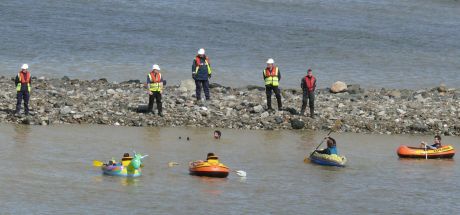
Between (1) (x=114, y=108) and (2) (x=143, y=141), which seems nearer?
(2) (x=143, y=141)

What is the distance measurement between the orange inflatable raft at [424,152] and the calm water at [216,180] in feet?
0.59

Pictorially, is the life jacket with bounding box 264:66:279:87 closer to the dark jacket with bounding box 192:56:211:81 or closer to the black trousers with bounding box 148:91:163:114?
the dark jacket with bounding box 192:56:211:81

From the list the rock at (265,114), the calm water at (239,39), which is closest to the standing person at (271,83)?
the rock at (265,114)

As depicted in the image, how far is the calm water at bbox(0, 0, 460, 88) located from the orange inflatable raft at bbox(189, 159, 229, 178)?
16915mm

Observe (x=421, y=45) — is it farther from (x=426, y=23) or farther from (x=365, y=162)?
(x=365, y=162)

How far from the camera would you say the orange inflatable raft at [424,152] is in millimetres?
26500

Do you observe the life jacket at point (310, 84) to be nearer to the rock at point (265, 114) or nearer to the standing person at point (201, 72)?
the rock at point (265, 114)

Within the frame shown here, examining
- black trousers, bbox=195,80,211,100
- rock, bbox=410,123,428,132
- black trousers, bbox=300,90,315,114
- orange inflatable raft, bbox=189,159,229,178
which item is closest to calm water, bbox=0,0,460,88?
black trousers, bbox=195,80,211,100

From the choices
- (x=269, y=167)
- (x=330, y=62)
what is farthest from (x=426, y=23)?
(x=269, y=167)

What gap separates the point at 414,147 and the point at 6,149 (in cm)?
1025

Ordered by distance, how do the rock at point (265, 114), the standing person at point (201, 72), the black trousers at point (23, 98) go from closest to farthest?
the black trousers at point (23, 98), the rock at point (265, 114), the standing person at point (201, 72)

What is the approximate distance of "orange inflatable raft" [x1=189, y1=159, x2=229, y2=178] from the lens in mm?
23016

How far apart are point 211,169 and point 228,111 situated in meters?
7.41

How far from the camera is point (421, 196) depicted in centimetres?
2264
